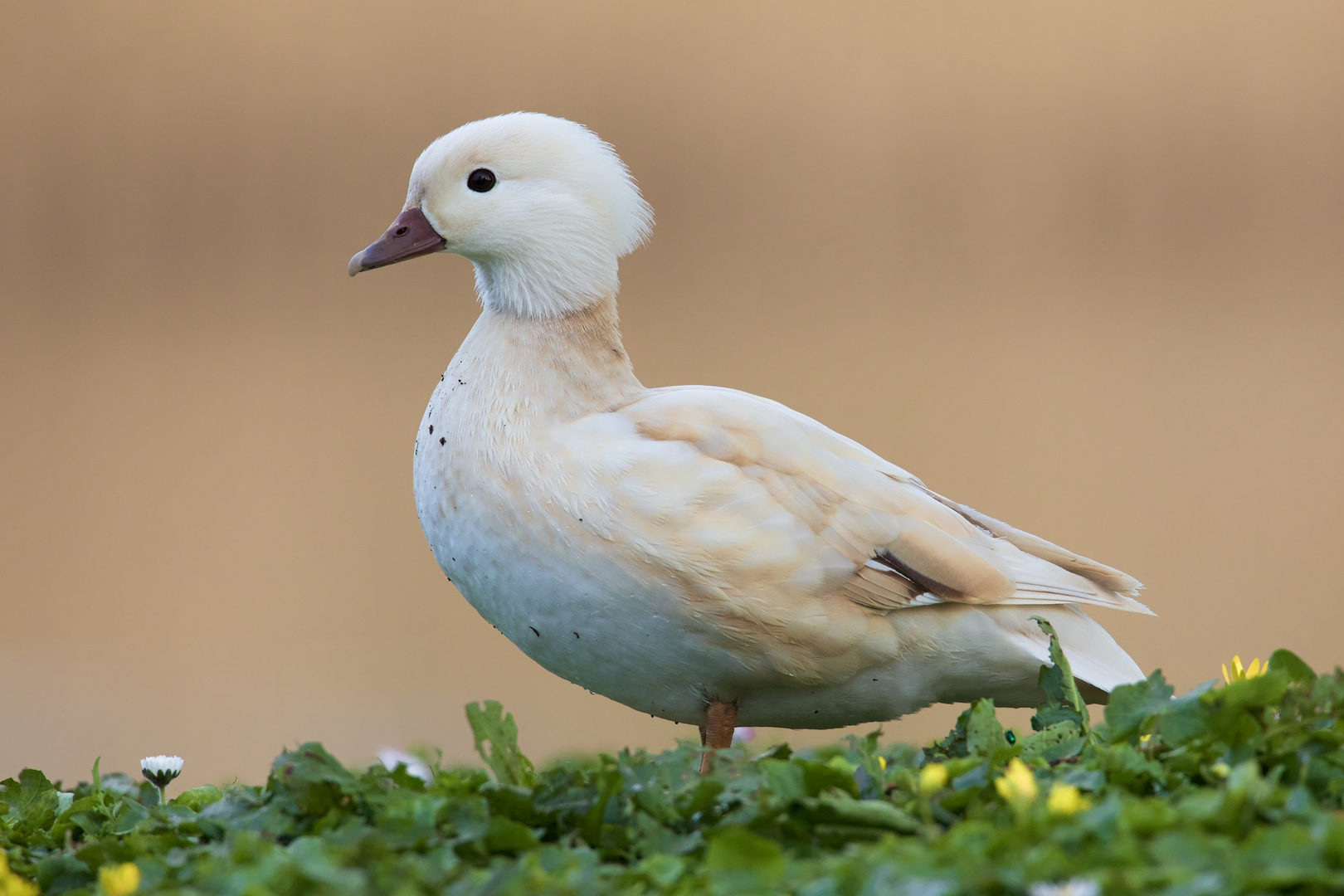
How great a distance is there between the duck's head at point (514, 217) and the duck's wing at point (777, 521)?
307mm

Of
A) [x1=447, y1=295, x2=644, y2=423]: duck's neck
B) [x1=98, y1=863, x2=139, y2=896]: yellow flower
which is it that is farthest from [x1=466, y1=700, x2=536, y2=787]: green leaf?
[x1=447, y1=295, x2=644, y2=423]: duck's neck

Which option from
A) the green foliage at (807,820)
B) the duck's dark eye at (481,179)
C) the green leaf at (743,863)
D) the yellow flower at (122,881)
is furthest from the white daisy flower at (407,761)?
the duck's dark eye at (481,179)

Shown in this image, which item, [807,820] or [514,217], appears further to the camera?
[514,217]

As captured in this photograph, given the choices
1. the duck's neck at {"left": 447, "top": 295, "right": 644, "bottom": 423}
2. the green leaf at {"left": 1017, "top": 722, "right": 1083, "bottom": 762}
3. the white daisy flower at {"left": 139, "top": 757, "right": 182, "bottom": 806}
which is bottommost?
the white daisy flower at {"left": 139, "top": 757, "right": 182, "bottom": 806}

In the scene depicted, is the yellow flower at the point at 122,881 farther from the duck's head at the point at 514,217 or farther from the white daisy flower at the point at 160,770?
the duck's head at the point at 514,217

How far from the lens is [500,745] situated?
1788mm

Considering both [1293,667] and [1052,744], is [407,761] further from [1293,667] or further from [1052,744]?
[1293,667]

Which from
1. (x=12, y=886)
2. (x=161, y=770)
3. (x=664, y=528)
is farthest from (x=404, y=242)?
(x=12, y=886)

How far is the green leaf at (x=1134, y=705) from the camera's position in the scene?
180 cm

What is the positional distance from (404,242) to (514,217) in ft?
0.78

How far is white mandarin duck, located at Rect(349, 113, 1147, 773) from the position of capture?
2.24 meters

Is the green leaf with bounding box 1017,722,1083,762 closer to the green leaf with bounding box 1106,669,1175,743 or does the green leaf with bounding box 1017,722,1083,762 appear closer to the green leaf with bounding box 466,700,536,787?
the green leaf with bounding box 1106,669,1175,743

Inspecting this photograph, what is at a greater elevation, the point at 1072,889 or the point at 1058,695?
the point at 1058,695

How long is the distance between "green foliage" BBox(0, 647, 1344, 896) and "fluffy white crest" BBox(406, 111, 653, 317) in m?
1.09
